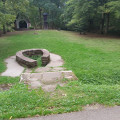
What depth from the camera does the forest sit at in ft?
44.0

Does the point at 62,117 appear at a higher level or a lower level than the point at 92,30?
lower

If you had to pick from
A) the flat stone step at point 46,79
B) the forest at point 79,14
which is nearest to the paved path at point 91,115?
the flat stone step at point 46,79

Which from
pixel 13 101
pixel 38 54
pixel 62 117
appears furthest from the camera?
pixel 38 54

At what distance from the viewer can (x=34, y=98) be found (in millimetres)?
3162

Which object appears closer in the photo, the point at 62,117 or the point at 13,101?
the point at 62,117

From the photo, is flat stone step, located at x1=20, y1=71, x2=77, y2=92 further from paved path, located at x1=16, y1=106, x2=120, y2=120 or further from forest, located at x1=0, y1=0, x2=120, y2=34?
forest, located at x1=0, y1=0, x2=120, y2=34

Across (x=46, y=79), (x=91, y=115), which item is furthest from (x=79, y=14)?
(x=91, y=115)

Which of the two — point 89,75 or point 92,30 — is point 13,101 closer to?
point 89,75

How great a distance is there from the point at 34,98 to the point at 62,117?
90 centimetres

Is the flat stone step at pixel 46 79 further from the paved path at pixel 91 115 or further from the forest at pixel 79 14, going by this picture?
the forest at pixel 79 14

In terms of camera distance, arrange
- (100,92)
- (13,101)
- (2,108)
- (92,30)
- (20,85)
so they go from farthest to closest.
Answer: (92,30) → (20,85) → (100,92) → (13,101) → (2,108)

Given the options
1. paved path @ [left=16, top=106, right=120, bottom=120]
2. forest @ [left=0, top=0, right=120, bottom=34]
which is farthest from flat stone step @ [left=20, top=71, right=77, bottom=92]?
forest @ [left=0, top=0, right=120, bottom=34]

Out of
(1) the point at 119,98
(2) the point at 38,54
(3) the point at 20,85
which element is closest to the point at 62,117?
(1) the point at 119,98

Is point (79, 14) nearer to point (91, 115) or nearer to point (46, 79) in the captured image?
point (46, 79)
